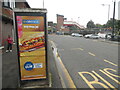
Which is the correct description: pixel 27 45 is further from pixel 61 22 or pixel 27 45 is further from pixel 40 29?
pixel 61 22

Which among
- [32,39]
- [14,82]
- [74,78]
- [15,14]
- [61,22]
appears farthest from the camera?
[61,22]

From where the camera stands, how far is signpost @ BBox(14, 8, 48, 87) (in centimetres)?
395

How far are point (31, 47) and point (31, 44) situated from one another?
0.10m

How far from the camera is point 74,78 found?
17.5ft

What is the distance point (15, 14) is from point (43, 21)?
896mm

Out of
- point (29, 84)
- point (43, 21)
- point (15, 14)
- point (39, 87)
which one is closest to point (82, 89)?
point (39, 87)

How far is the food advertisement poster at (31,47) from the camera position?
3982mm

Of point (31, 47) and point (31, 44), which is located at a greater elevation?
point (31, 44)

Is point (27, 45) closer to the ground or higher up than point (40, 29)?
closer to the ground

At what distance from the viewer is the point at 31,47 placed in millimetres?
4172

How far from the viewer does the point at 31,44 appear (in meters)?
4.16

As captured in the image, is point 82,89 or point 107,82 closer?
point 82,89

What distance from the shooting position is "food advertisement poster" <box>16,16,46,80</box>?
3.98 m

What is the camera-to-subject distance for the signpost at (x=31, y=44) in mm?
3954
